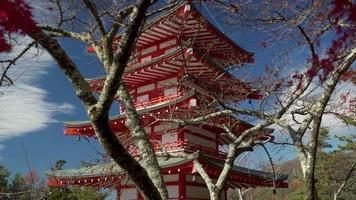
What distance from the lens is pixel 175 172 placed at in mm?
16562

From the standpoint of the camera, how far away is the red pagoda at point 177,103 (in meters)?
16.4

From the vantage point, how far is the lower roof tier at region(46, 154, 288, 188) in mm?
15734

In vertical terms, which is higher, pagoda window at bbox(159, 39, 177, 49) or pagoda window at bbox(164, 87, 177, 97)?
pagoda window at bbox(159, 39, 177, 49)

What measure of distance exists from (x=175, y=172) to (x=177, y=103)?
9.06ft

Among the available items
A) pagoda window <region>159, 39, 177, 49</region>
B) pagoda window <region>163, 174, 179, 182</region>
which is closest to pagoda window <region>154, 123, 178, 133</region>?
pagoda window <region>163, 174, 179, 182</region>

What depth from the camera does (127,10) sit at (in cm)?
463

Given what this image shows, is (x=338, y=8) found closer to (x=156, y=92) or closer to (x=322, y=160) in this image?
(x=156, y=92)

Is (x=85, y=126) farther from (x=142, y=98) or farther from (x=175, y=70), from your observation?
(x=175, y=70)

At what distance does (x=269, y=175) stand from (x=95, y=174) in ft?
25.6

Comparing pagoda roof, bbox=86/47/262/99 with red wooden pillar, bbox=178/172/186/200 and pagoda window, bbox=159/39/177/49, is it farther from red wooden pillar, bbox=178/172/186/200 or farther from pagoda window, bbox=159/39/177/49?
red wooden pillar, bbox=178/172/186/200

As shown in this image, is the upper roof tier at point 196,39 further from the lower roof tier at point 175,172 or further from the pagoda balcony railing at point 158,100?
the lower roof tier at point 175,172

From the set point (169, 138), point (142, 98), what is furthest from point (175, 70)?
point (169, 138)

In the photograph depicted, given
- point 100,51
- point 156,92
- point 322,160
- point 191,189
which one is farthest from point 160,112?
point 322,160

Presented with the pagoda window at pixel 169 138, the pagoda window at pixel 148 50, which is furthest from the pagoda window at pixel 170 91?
the pagoda window at pixel 148 50
